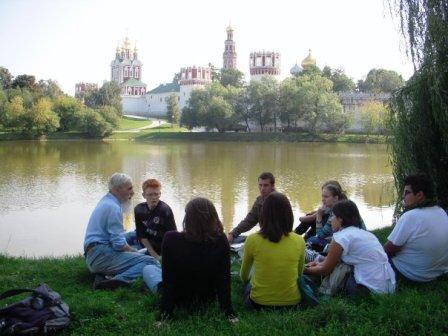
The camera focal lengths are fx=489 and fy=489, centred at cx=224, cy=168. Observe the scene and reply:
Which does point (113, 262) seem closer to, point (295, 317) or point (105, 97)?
point (295, 317)

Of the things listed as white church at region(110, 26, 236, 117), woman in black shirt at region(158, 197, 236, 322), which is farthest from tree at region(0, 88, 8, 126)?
woman in black shirt at region(158, 197, 236, 322)

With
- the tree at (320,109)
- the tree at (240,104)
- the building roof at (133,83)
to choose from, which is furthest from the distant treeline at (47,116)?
the building roof at (133,83)

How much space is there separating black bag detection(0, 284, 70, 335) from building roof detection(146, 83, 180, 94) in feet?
343

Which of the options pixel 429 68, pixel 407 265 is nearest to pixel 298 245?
pixel 407 265

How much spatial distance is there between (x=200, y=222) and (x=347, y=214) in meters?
1.43

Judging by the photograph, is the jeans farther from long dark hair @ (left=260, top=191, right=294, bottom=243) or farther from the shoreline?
the shoreline

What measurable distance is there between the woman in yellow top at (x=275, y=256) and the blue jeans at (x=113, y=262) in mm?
1559

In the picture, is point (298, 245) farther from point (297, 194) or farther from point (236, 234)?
point (297, 194)

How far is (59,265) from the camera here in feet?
20.4

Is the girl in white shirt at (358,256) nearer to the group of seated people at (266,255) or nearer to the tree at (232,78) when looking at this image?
the group of seated people at (266,255)

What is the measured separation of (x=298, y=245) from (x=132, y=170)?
2313 cm

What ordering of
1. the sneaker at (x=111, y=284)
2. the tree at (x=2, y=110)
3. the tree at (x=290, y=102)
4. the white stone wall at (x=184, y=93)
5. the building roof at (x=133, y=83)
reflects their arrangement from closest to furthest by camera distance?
the sneaker at (x=111, y=284)
the tree at (x=2, y=110)
the tree at (x=290, y=102)
the white stone wall at (x=184, y=93)
the building roof at (x=133, y=83)

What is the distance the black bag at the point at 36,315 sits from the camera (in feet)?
11.5

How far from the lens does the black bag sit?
3.52m
